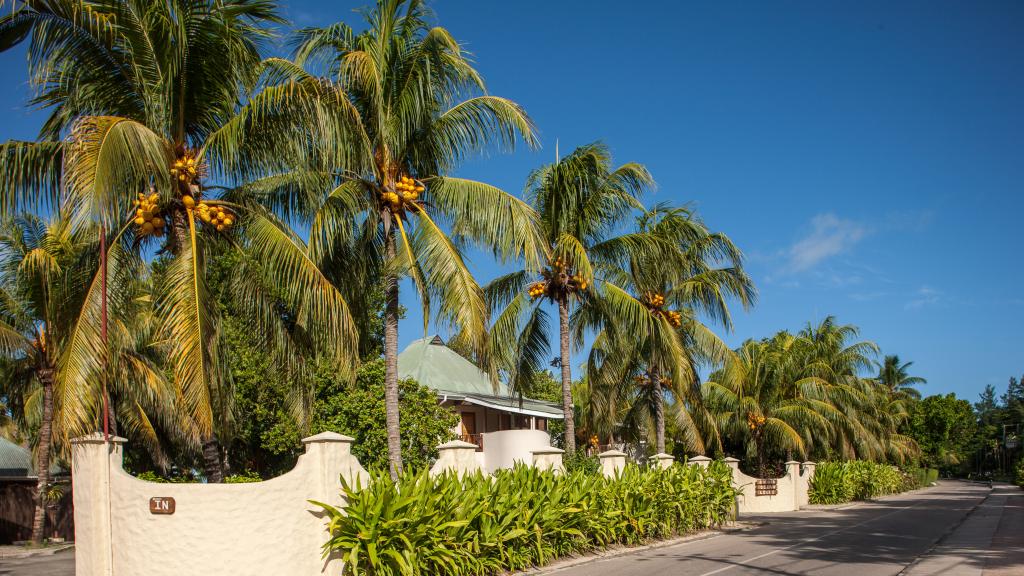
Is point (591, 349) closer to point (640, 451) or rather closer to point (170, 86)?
point (640, 451)

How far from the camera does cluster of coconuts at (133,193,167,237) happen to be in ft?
37.0

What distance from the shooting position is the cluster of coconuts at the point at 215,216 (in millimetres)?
11594

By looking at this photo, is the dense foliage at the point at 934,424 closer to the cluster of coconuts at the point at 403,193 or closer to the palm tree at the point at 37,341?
the palm tree at the point at 37,341

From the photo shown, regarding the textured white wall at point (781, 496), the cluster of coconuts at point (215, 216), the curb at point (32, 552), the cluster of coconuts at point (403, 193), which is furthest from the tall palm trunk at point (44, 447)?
the textured white wall at point (781, 496)

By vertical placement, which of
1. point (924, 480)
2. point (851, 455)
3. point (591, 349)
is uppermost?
point (591, 349)

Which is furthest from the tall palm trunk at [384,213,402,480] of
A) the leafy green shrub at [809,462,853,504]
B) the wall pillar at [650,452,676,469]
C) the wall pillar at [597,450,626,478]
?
the leafy green shrub at [809,462,853,504]

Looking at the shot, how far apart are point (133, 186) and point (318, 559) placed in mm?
5784

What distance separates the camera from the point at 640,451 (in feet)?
108

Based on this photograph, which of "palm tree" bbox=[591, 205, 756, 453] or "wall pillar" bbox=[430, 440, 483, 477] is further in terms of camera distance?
"palm tree" bbox=[591, 205, 756, 453]

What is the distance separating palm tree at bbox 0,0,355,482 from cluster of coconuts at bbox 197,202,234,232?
36mm

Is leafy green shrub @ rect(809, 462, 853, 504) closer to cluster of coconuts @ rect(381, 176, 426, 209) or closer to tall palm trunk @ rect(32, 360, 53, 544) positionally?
cluster of coconuts @ rect(381, 176, 426, 209)

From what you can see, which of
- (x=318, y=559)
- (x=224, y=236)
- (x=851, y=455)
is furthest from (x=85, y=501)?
(x=851, y=455)

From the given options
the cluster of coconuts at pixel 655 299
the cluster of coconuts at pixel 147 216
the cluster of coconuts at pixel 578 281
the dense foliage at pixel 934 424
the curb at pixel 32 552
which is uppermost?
the cluster of coconuts at pixel 147 216

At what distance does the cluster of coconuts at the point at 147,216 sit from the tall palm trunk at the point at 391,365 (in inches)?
147
